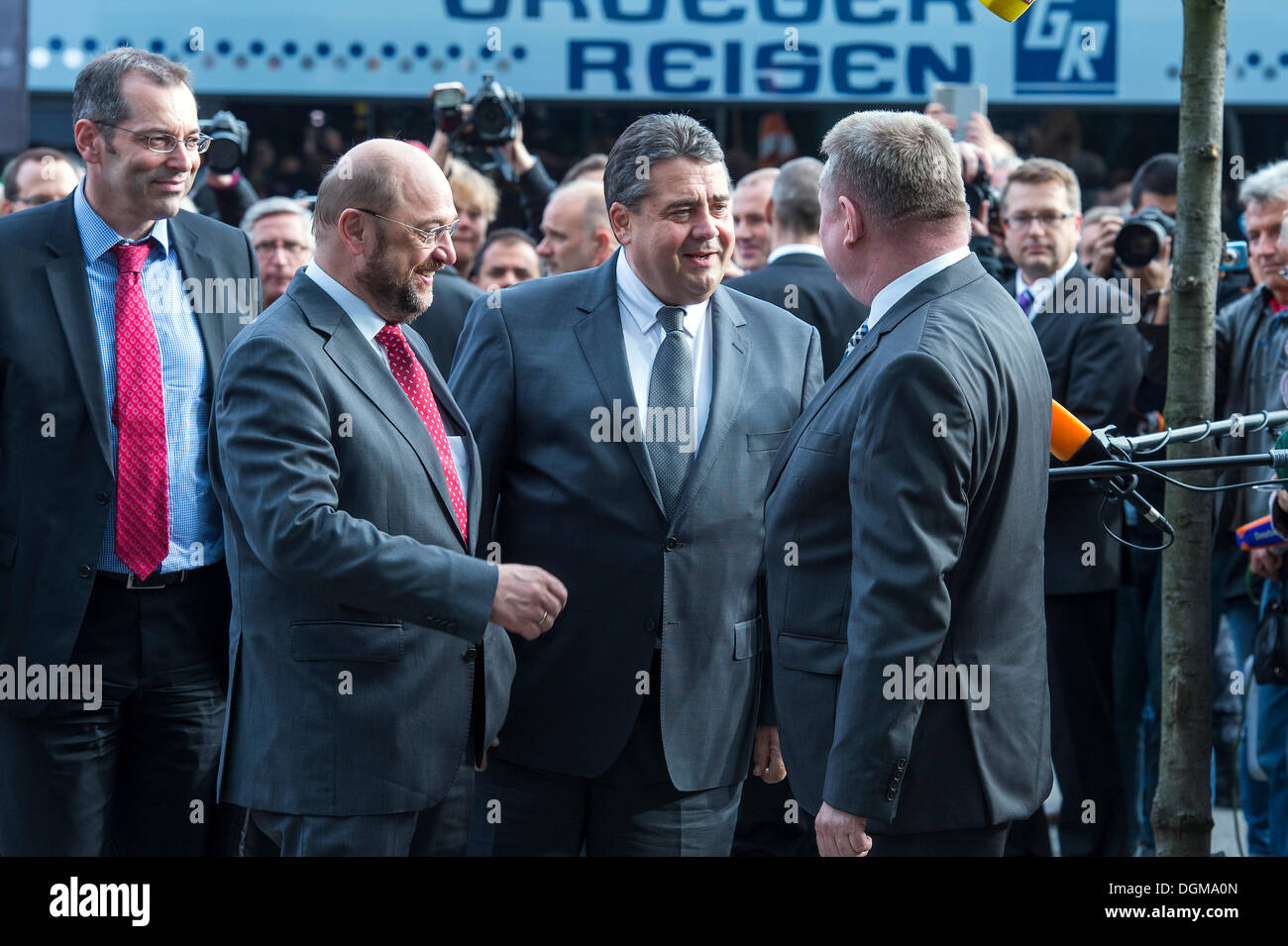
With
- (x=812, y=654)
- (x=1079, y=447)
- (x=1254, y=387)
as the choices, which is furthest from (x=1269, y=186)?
(x=812, y=654)

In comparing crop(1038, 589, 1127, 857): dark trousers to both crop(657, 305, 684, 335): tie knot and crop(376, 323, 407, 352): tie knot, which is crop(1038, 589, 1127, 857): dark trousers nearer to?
crop(657, 305, 684, 335): tie knot

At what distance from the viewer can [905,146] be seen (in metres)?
2.66

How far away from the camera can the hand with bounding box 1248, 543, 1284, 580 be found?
4.13 meters

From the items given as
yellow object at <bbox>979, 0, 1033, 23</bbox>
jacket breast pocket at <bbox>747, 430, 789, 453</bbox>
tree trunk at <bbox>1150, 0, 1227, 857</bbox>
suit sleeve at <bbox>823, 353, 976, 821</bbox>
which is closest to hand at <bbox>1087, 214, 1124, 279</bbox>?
tree trunk at <bbox>1150, 0, 1227, 857</bbox>

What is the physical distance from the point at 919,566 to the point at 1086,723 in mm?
2480

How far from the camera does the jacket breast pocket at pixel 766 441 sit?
3.15 metres

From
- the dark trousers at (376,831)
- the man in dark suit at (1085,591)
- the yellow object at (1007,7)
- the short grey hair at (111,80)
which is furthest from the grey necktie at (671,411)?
the man in dark suit at (1085,591)

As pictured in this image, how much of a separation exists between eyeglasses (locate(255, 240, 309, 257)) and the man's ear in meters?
2.39

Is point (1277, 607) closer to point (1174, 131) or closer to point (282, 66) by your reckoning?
point (1174, 131)

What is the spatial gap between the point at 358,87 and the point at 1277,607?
5.76 meters

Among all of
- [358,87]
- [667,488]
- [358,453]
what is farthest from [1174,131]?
[358,453]

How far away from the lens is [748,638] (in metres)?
3.16

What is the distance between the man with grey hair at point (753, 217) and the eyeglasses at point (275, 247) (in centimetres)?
172

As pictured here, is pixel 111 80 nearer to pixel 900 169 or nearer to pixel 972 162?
pixel 900 169
